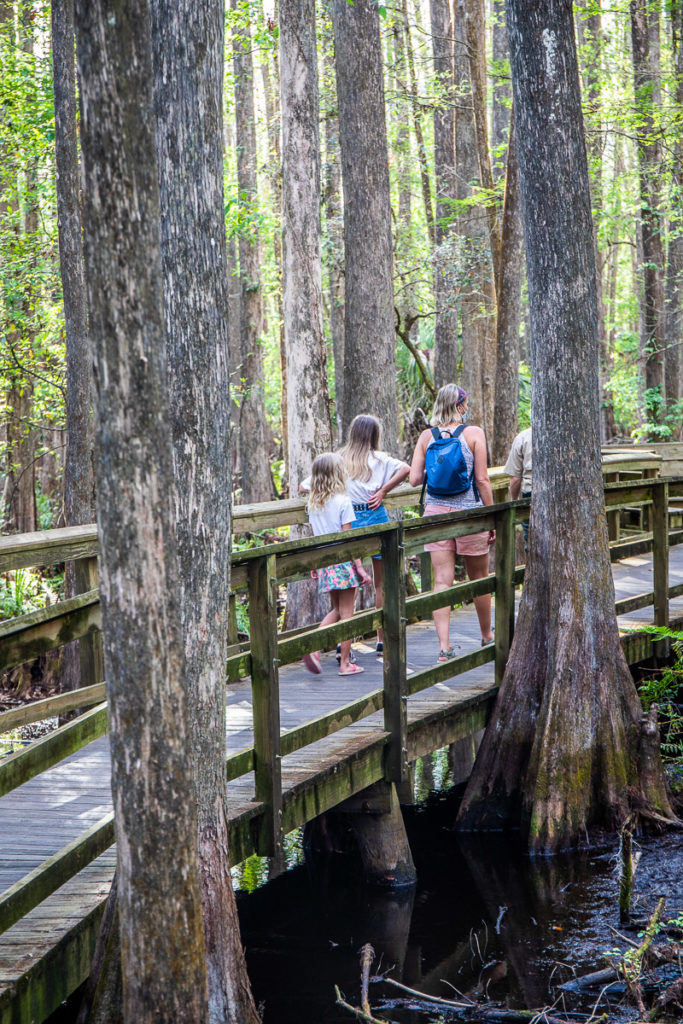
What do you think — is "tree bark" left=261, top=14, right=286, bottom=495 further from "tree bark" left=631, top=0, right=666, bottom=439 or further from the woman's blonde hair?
the woman's blonde hair

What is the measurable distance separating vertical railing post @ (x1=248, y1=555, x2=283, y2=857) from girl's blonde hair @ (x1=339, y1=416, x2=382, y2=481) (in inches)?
103

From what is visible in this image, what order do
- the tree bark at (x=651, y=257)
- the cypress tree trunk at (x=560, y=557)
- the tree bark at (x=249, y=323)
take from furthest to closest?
the tree bark at (x=249, y=323), the tree bark at (x=651, y=257), the cypress tree trunk at (x=560, y=557)

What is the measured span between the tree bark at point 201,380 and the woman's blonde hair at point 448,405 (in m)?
3.67

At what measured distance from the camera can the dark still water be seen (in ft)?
18.3

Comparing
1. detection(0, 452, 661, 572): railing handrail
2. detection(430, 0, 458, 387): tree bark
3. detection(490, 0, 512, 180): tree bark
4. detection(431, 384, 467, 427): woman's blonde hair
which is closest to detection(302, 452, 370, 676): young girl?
detection(0, 452, 661, 572): railing handrail

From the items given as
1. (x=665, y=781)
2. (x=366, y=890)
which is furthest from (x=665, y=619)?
(x=366, y=890)

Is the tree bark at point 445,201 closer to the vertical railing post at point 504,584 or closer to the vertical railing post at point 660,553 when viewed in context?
the vertical railing post at point 660,553

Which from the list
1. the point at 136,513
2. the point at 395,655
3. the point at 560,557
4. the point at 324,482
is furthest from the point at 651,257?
the point at 136,513

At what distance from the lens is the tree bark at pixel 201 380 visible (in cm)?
425

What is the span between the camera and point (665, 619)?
9742 millimetres

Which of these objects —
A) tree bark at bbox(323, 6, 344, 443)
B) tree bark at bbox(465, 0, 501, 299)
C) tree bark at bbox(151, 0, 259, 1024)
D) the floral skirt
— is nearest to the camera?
tree bark at bbox(151, 0, 259, 1024)

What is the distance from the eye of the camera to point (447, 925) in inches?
257

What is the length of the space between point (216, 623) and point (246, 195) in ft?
49.9

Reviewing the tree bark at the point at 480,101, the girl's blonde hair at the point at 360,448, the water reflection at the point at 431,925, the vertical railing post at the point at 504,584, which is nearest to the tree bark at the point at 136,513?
the water reflection at the point at 431,925
